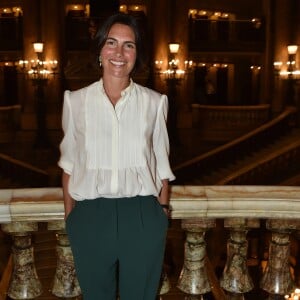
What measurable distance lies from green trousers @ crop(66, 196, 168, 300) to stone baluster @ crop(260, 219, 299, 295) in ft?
2.32

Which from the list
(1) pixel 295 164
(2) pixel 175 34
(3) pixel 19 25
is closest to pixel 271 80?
(2) pixel 175 34

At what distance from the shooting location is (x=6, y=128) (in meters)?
→ 17.6

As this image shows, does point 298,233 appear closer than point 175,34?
Yes

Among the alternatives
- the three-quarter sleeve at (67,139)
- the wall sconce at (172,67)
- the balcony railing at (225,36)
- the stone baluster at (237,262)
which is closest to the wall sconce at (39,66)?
the wall sconce at (172,67)

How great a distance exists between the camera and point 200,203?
8.63ft

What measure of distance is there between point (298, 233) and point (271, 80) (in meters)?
17.0

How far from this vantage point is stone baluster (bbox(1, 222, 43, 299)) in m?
2.59

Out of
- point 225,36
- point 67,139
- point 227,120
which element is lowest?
point 227,120

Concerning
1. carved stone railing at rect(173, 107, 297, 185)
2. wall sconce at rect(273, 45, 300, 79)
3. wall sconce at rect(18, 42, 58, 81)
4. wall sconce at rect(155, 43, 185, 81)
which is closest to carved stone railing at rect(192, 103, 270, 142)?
wall sconce at rect(273, 45, 300, 79)

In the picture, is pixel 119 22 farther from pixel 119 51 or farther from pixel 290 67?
pixel 290 67

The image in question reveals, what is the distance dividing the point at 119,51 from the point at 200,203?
0.84m

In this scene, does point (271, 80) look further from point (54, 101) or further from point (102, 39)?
point (102, 39)

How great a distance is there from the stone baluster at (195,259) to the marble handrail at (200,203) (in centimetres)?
5

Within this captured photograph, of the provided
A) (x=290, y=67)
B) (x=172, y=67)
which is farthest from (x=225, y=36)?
(x=172, y=67)
